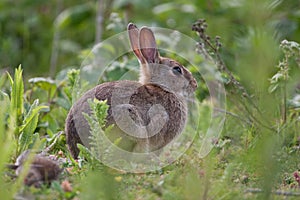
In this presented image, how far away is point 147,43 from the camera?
5.05 m

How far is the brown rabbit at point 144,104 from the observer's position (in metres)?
4.37

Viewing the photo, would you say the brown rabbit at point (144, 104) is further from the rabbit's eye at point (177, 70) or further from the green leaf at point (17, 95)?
the green leaf at point (17, 95)

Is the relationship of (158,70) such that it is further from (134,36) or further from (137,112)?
(137,112)

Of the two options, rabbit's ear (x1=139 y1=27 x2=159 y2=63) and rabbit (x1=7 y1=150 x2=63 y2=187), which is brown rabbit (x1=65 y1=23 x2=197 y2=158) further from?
rabbit (x1=7 y1=150 x2=63 y2=187)

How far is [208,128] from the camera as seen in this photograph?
5023 mm

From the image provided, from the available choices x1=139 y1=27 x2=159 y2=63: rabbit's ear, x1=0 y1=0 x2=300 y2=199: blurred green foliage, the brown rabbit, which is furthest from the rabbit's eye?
x1=0 y1=0 x2=300 y2=199: blurred green foliage

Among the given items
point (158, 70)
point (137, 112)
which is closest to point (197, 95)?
point (158, 70)

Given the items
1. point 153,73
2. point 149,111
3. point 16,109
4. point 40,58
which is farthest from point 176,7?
point 16,109

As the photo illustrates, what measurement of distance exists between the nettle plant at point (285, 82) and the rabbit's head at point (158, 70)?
0.78 metres

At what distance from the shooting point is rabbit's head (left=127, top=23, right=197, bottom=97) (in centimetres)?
507

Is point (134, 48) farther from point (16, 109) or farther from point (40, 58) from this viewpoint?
point (40, 58)

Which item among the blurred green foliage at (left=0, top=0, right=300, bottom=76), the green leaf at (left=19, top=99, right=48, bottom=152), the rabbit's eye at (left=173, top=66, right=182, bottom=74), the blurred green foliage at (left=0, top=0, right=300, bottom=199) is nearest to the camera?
the blurred green foliage at (left=0, top=0, right=300, bottom=199)

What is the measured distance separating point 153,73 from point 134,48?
1.02 feet

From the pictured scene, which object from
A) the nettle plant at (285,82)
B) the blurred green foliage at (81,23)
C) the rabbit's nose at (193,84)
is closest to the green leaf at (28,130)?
the nettle plant at (285,82)
